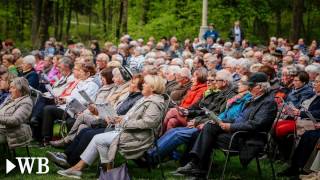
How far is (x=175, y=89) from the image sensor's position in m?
8.88

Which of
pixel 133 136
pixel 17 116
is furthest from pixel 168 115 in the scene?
pixel 17 116

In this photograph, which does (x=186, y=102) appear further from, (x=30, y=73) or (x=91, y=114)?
(x=30, y=73)

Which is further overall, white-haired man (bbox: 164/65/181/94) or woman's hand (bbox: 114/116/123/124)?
white-haired man (bbox: 164/65/181/94)

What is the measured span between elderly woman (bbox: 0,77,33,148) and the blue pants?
5.25 feet

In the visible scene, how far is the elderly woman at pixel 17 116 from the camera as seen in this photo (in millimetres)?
6945

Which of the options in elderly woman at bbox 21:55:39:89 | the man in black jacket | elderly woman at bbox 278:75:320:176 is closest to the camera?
the man in black jacket

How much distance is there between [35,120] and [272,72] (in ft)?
12.5

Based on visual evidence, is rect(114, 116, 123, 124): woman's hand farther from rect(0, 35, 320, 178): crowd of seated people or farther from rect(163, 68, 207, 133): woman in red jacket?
rect(163, 68, 207, 133): woman in red jacket

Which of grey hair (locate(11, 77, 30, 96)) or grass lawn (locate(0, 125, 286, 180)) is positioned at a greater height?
grey hair (locate(11, 77, 30, 96))

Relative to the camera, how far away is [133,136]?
6.66 m

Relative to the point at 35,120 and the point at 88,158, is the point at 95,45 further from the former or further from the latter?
the point at 88,158

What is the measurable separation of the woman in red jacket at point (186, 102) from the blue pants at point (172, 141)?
21.5 inches

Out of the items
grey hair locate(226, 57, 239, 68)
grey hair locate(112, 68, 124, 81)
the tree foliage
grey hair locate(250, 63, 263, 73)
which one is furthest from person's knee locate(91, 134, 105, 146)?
the tree foliage

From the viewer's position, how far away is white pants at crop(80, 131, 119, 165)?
22.0 feet
